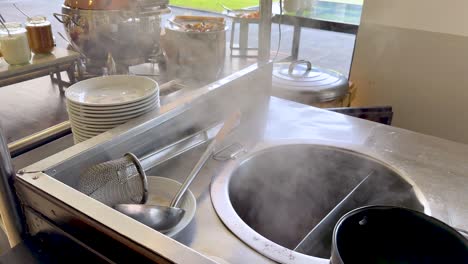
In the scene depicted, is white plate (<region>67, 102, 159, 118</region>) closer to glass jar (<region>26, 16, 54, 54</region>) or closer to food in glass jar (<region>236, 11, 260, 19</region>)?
food in glass jar (<region>236, 11, 260, 19</region>)

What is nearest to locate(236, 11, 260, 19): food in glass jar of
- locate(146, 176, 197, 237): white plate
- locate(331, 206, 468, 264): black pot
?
locate(146, 176, 197, 237): white plate

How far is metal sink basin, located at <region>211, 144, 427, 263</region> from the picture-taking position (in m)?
1.00

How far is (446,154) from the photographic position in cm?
106

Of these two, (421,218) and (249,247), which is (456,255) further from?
(249,247)

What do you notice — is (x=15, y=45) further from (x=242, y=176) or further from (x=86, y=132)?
(x=242, y=176)

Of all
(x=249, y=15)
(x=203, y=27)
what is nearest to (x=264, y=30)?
(x=203, y=27)

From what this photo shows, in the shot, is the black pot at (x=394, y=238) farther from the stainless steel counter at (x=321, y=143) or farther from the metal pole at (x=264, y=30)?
the metal pole at (x=264, y=30)

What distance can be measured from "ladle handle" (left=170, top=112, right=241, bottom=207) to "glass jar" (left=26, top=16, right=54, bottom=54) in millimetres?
1350

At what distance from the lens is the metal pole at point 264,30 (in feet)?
3.88

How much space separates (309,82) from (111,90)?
0.97 metres

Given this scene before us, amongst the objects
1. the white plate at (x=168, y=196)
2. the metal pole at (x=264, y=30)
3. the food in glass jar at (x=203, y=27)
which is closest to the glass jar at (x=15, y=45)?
the food in glass jar at (x=203, y=27)

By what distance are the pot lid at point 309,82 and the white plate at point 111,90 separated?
30.0 inches

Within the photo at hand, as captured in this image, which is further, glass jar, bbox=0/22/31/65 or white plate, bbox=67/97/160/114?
glass jar, bbox=0/22/31/65

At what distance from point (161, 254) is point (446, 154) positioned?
901mm
